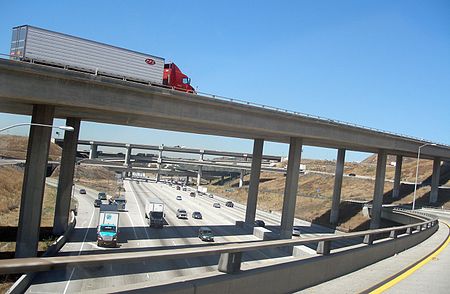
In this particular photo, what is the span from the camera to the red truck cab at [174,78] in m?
39.5

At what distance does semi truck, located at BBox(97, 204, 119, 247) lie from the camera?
35344 millimetres

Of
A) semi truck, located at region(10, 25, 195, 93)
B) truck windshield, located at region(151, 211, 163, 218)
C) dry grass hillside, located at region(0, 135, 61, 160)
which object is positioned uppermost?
semi truck, located at region(10, 25, 195, 93)

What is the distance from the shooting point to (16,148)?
122 meters

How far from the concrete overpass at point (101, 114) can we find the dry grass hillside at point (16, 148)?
7179 cm

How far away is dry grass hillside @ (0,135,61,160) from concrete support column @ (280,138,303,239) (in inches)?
2953

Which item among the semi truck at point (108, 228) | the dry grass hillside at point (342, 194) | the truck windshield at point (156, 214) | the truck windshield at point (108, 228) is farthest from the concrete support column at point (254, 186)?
the truck windshield at point (108, 228)

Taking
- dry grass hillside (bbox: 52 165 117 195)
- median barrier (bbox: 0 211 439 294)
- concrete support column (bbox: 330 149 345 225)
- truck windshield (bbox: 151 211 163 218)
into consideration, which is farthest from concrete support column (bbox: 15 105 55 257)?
dry grass hillside (bbox: 52 165 117 195)

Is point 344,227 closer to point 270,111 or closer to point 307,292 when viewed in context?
point 270,111

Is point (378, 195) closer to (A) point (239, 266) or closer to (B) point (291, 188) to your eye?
(B) point (291, 188)

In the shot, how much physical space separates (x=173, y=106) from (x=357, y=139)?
31.6 meters

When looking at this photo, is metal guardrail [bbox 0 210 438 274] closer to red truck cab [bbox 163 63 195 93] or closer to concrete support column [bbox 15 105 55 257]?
concrete support column [bbox 15 105 55 257]

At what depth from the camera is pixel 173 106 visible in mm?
37781

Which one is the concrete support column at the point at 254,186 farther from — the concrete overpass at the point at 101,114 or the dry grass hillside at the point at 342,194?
the dry grass hillside at the point at 342,194

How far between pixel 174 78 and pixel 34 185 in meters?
14.9
